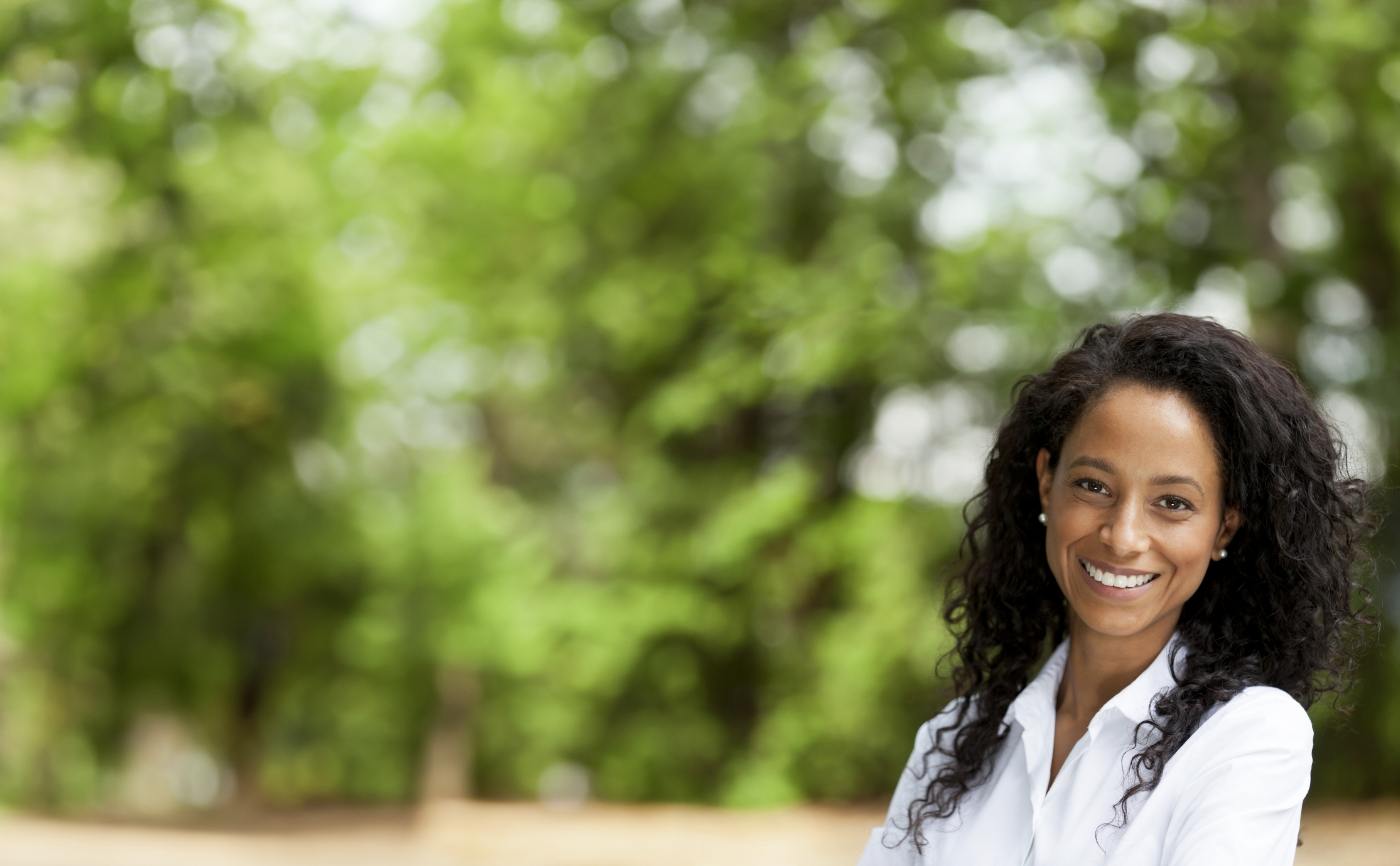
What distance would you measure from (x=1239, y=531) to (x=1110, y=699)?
0.79ft

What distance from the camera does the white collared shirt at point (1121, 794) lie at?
1.56 meters

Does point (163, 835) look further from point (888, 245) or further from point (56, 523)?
point (888, 245)

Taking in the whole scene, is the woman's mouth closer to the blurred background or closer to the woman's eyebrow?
the woman's eyebrow

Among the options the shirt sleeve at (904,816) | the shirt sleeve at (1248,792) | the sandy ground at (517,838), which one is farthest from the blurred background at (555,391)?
the shirt sleeve at (1248,792)

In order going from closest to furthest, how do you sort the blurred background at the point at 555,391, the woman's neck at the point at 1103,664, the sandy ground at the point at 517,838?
the woman's neck at the point at 1103,664
the blurred background at the point at 555,391
the sandy ground at the point at 517,838

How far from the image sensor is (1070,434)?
1.76 meters

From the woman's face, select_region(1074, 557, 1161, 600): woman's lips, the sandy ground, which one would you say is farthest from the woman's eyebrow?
the sandy ground

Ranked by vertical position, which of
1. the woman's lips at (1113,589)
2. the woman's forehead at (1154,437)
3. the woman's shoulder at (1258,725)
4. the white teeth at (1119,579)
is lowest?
the woman's shoulder at (1258,725)

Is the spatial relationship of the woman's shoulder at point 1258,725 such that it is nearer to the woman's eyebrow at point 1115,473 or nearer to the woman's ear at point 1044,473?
the woman's eyebrow at point 1115,473

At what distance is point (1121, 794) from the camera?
168 centimetres

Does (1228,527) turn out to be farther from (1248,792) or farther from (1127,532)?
(1248,792)

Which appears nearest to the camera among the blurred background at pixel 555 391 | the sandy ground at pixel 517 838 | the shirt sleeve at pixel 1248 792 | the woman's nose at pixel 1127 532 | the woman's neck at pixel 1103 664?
the shirt sleeve at pixel 1248 792

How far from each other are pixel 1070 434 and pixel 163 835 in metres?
10.7

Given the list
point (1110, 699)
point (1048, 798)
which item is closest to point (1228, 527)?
point (1110, 699)
